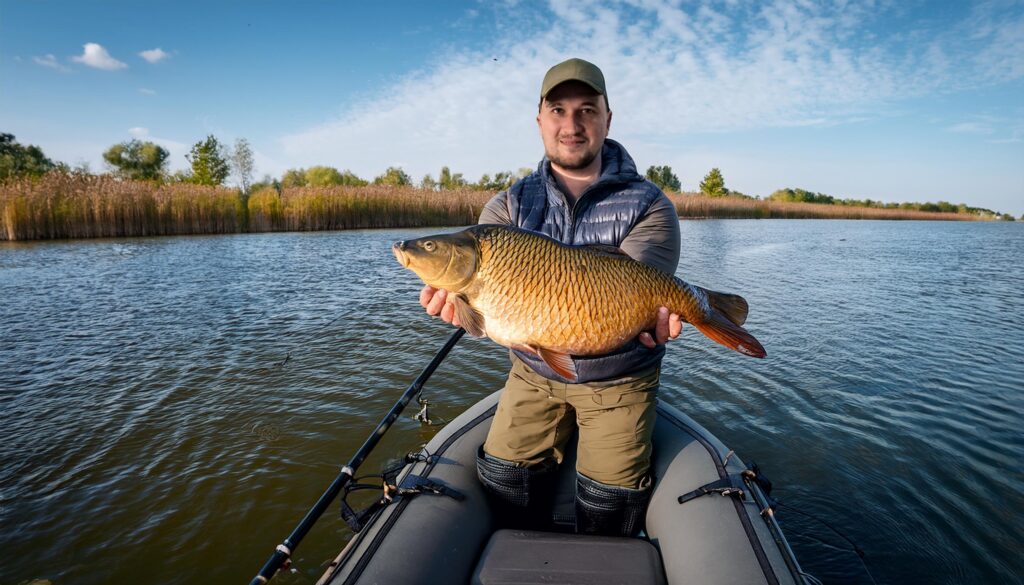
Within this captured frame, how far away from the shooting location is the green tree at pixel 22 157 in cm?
3712

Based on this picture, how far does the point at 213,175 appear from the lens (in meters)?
44.9

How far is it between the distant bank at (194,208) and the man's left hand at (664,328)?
20.3 m

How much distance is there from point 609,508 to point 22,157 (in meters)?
55.2

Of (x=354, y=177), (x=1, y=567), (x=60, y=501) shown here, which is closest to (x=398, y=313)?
(x=60, y=501)

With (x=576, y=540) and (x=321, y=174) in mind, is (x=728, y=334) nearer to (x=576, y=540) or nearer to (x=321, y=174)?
(x=576, y=540)

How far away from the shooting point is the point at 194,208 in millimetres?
18859

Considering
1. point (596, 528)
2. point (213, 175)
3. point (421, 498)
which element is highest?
point (213, 175)

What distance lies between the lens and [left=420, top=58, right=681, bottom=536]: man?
7.87 feet

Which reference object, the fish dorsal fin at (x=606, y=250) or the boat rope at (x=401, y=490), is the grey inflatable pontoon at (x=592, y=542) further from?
the fish dorsal fin at (x=606, y=250)

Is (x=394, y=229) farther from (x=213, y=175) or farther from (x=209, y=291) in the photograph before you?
(x=213, y=175)

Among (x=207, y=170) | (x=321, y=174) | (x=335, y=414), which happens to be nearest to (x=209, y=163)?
(x=207, y=170)

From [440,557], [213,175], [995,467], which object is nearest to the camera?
[440,557]

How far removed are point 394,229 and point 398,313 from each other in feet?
55.9

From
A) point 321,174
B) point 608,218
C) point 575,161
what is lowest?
point 608,218
